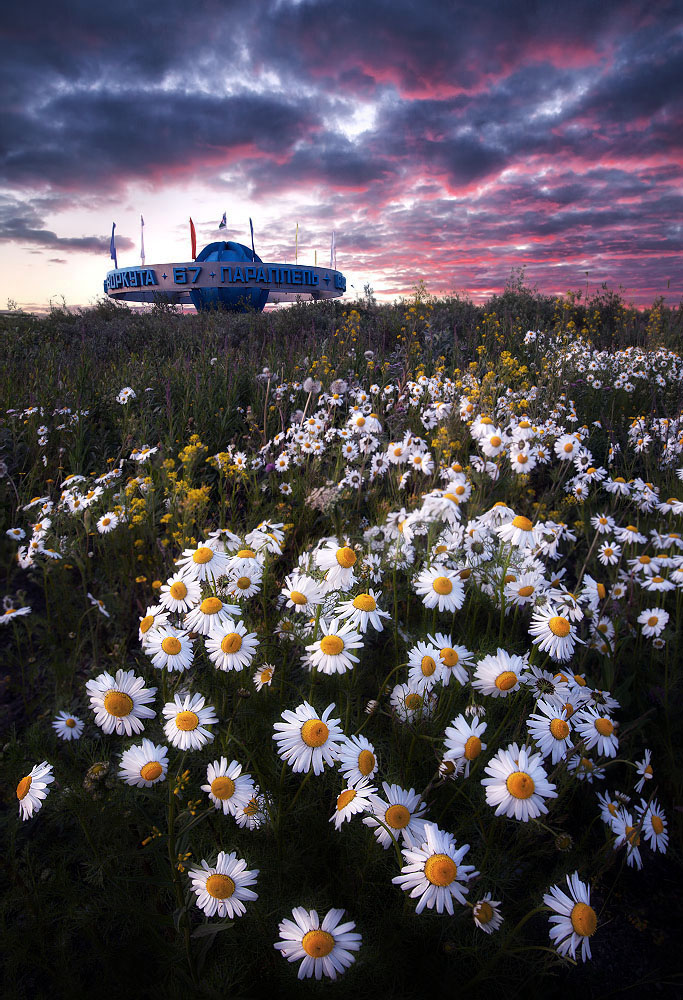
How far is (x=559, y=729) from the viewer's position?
4.23 ft

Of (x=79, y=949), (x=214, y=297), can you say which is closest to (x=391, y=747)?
(x=79, y=949)

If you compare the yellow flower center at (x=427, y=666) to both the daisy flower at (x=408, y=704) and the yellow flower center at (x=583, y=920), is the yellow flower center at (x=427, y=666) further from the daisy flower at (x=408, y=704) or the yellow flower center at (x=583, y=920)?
the yellow flower center at (x=583, y=920)

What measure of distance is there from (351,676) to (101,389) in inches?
202

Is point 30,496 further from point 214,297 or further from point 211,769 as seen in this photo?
point 214,297

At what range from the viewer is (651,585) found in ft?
7.80

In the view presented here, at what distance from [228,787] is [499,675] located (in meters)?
0.79

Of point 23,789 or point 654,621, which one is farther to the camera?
point 654,621

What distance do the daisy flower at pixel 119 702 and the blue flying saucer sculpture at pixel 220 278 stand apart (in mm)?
25761

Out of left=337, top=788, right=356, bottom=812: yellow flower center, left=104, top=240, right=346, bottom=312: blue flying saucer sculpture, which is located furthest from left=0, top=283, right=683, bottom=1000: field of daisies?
left=104, top=240, right=346, bottom=312: blue flying saucer sculpture

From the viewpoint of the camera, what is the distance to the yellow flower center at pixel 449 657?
1.44 meters

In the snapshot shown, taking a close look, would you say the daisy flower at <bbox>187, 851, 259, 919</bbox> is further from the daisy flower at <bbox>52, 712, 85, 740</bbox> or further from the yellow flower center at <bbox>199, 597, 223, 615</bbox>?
the daisy flower at <bbox>52, 712, 85, 740</bbox>

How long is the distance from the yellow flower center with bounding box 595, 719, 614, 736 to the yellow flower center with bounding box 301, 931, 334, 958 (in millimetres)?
955

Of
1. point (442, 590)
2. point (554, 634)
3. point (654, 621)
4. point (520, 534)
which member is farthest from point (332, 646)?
point (654, 621)

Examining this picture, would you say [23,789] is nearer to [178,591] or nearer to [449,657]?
[178,591]
